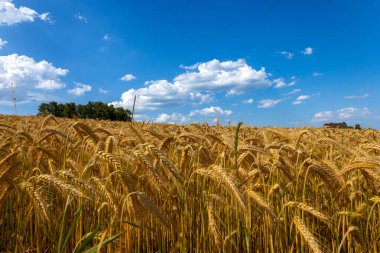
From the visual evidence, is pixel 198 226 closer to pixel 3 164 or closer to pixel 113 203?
pixel 113 203

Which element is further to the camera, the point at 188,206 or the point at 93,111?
the point at 93,111

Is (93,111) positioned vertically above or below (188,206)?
above

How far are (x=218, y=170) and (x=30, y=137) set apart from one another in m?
2.51

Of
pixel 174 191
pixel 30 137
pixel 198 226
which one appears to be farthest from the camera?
pixel 30 137

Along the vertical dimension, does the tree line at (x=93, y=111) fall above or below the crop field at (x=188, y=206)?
above

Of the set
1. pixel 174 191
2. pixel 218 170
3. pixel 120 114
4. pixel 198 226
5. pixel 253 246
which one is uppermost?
pixel 120 114

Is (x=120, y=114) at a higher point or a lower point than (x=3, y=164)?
higher

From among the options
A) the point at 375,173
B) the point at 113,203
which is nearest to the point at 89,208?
the point at 113,203

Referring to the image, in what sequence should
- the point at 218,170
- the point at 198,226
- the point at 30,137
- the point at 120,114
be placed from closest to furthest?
the point at 218,170 → the point at 198,226 → the point at 30,137 → the point at 120,114

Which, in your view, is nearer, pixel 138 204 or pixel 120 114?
pixel 138 204

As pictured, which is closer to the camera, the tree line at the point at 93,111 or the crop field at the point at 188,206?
the crop field at the point at 188,206

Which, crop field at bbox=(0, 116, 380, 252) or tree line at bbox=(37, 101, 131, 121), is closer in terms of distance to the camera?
crop field at bbox=(0, 116, 380, 252)

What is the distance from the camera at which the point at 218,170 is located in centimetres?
211

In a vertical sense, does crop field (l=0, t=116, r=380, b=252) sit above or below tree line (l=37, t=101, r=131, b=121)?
below
